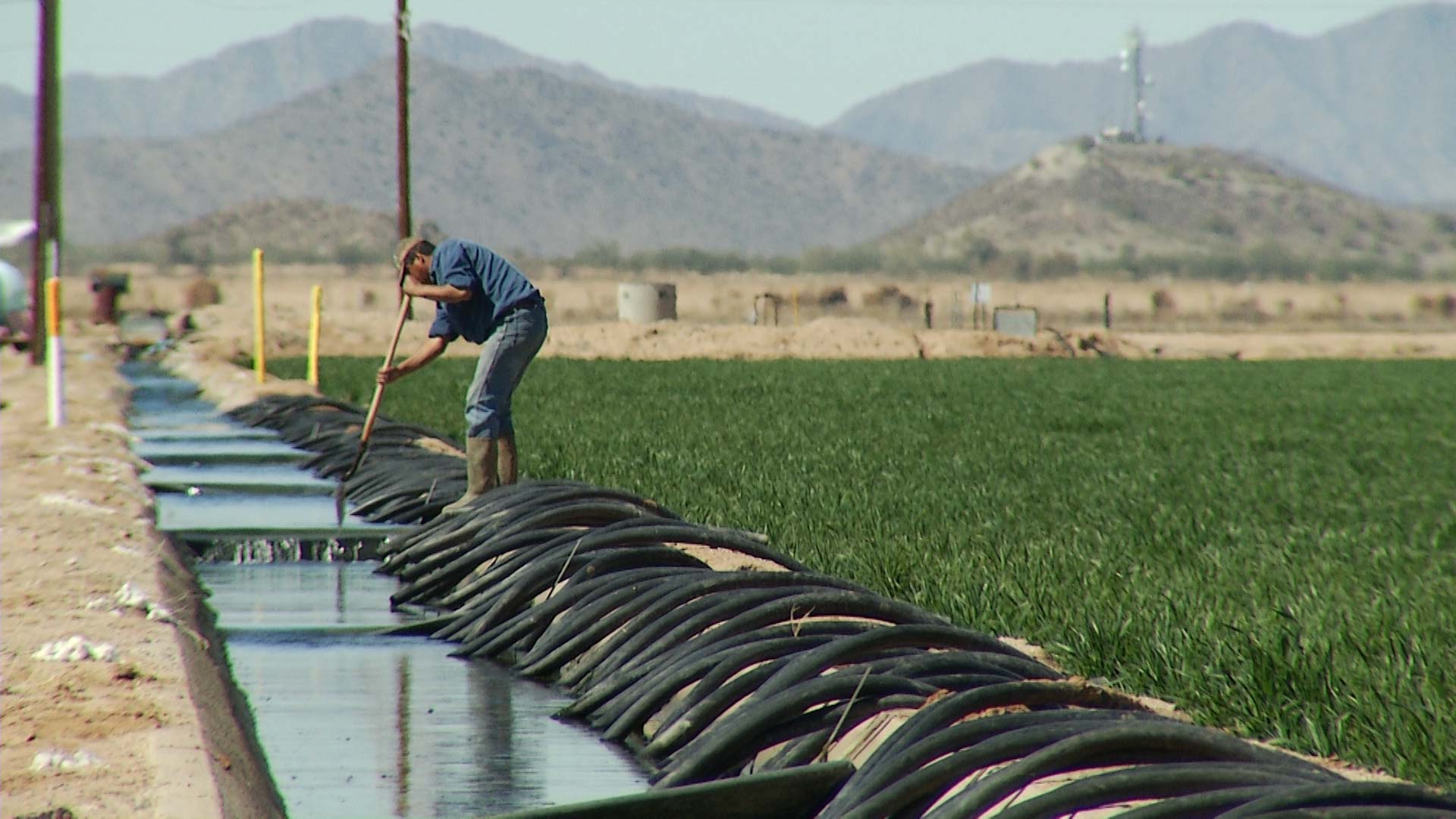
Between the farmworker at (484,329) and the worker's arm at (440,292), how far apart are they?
2cm

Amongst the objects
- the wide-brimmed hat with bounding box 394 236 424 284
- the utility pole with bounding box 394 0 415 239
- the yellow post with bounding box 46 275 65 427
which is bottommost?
the yellow post with bounding box 46 275 65 427

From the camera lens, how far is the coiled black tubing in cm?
404

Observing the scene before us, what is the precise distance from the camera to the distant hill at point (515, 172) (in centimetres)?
15000

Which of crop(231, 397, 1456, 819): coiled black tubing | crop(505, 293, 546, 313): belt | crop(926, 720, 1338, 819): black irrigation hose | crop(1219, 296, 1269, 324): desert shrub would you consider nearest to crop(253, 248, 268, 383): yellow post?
crop(505, 293, 546, 313): belt

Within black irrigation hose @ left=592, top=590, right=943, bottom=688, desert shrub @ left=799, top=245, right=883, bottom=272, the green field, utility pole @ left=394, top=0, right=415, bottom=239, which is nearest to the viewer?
the green field

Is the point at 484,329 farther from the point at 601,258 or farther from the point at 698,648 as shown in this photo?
the point at 601,258

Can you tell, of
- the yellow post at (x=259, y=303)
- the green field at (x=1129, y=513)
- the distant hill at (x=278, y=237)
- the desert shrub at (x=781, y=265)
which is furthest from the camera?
the desert shrub at (x=781, y=265)

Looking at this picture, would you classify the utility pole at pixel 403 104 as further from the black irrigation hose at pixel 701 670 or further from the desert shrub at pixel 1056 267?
the desert shrub at pixel 1056 267

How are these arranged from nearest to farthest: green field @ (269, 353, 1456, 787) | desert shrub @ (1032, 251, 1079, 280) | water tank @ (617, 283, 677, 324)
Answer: green field @ (269, 353, 1456, 787)
water tank @ (617, 283, 677, 324)
desert shrub @ (1032, 251, 1079, 280)

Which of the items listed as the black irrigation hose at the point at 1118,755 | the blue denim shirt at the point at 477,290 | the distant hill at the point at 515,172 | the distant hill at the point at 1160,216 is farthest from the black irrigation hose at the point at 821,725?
the distant hill at the point at 515,172

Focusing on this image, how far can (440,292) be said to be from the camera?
29.1 feet

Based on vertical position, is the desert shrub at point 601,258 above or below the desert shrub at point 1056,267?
above

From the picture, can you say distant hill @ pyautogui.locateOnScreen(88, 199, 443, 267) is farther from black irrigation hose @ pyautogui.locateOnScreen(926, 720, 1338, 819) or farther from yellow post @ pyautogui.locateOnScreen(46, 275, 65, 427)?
black irrigation hose @ pyautogui.locateOnScreen(926, 720, 1338, 819)

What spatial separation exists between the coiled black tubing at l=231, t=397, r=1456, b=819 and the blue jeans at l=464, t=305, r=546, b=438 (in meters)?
0.43
